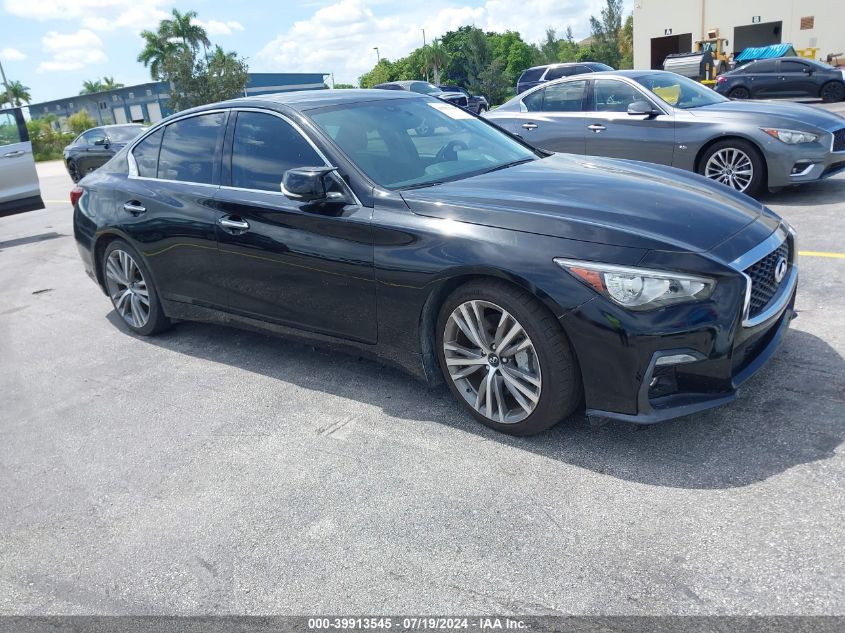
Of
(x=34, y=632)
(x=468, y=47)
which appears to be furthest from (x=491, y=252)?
(x=468, y=47)

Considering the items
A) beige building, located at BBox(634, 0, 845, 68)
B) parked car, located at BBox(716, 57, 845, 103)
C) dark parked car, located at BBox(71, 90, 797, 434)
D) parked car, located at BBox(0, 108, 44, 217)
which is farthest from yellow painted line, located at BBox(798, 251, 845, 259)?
beige building, located at BBox(634, 0, 845, 68)

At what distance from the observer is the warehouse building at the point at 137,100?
81.1 metres

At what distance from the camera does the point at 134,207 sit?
209 inches

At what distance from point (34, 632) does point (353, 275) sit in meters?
2.12

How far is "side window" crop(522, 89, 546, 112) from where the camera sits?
982cm

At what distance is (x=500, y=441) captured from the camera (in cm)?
362

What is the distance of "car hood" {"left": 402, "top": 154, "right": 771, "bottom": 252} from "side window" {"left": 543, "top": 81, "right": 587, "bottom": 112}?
17.7ft

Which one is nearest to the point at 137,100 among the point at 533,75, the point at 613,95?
the point at 533,75

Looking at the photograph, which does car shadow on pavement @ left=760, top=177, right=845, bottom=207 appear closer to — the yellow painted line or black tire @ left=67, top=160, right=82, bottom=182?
the yellow painted line

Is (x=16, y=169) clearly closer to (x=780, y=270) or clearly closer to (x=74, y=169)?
(x=74, y=169)

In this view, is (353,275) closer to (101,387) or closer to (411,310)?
(411,310)

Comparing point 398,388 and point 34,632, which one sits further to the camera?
point 398,388

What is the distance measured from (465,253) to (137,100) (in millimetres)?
88611

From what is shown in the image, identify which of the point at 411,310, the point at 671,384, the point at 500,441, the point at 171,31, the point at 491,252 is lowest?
the point at 500,441
